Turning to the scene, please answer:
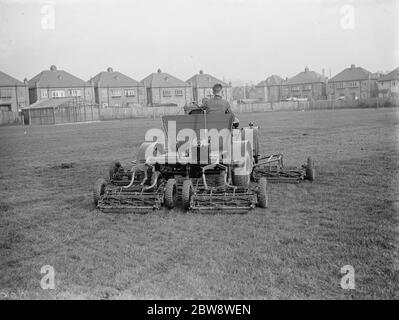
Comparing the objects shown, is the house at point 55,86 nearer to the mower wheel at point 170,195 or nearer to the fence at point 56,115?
the fence at point 56,115

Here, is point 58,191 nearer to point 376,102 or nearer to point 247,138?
point 247,138

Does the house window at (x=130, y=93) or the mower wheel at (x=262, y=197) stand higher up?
the house window at (x=130, y=93)

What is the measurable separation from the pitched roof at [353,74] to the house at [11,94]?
6887 centimetres

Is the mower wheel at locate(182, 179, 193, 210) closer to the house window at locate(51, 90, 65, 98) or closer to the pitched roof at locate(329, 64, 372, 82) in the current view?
the house window at locate(51, 90, 65, 98)

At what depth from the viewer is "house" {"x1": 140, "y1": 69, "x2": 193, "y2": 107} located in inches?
3720

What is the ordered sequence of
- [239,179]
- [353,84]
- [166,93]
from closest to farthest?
1. [239,179]
2. [166,93]
3. [353,84]

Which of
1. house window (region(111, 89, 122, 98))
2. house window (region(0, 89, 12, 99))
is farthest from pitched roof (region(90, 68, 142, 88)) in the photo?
house window (region(0, 89, 12, 99))

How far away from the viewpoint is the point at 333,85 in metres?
107

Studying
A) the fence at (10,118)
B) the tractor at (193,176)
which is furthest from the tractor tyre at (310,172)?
the fence at (10,118)

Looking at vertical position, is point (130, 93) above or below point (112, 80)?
below

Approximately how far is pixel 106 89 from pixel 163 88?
488 inches

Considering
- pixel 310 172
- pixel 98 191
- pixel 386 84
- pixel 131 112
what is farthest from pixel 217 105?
pixel 386 84

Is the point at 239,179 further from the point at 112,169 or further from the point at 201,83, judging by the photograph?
the point at 201,83

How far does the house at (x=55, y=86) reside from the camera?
80062mm
